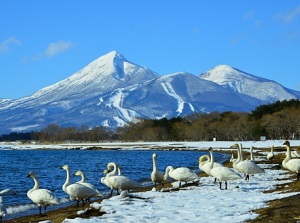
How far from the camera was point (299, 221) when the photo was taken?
11781 millimetres

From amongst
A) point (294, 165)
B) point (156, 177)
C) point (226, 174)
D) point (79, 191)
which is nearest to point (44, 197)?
point (79, 191)

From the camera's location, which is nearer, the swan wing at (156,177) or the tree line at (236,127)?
the swan wing at (156,177)

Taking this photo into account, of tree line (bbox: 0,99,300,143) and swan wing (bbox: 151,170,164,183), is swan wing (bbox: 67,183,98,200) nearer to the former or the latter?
swan wing (bbox: 151,170,164,183)

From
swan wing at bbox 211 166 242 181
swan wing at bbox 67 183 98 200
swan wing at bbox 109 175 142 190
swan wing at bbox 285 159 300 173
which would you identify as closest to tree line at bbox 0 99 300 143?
swan wing at bbox 285 159 300 173

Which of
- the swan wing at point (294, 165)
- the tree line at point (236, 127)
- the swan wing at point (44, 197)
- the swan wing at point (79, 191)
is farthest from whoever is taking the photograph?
the tree line at point (236, 127)

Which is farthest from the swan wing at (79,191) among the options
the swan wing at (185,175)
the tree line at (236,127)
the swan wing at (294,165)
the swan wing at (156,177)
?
the tree line at (236,127)

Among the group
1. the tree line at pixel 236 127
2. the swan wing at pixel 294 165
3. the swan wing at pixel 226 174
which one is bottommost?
the swan wing at pixel 226 174

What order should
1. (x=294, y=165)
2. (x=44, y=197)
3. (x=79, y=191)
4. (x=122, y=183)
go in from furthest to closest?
(x=294, y=165) < (x=122, y=183) < (x=79, y=191) < (x=44, y=197)

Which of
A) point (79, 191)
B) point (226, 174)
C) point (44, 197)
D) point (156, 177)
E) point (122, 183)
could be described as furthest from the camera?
point (156, 177)

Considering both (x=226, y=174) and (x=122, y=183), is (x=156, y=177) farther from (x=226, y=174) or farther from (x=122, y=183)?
(x=226, y=174)

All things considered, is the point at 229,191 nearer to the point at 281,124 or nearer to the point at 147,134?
the point at 281,124

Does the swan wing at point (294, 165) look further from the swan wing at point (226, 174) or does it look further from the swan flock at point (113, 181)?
the swan wing at point (226, 174)

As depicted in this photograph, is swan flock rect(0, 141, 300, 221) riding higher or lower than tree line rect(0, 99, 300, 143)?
lower

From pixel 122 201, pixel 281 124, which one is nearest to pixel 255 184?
Result: pixel 122 201
